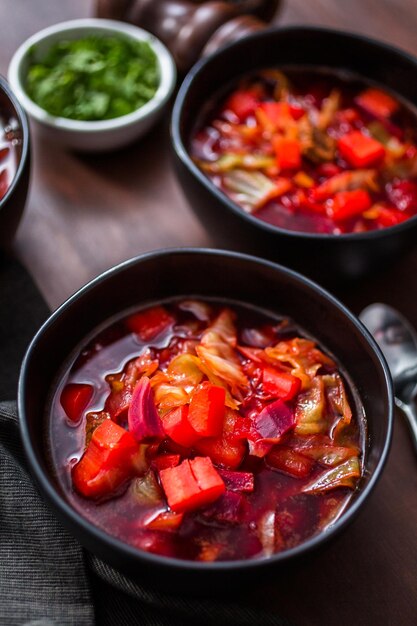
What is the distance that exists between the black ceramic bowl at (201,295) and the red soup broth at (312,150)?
0.33 metres

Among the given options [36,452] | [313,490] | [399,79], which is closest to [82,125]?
[399,79]

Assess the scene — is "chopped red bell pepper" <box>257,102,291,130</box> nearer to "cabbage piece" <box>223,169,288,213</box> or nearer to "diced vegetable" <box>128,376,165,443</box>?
"cabbage piece" <box>223,169,288,213</box>

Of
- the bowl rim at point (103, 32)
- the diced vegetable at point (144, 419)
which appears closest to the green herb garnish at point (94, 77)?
the bowl rim at point (103, 32)

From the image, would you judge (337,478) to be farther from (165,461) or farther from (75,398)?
(75,398)

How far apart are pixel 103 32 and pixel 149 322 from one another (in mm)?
1135

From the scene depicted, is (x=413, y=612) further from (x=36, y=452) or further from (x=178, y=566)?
(x=36, y=452)

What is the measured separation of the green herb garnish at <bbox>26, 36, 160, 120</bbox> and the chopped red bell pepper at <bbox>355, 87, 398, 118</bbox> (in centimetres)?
61

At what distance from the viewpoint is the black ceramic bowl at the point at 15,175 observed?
1.76 metres

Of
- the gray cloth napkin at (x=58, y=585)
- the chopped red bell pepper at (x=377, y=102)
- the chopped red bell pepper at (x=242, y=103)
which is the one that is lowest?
the gray cloth napkin at (x=58, y=585)

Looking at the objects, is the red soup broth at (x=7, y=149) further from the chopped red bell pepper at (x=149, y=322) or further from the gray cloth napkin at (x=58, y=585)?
the gray cloth napkin at (x=58, y=585)

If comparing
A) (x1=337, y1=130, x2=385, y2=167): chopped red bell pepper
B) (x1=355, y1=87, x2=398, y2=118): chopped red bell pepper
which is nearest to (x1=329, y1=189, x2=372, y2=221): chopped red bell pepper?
(x1=337, y1=130, x2=385, y2=167): chopped red bell pepper

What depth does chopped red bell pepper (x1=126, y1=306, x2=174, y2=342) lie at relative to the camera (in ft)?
5.62

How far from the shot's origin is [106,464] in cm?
144

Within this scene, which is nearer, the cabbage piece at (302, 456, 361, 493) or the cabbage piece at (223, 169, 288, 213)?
the cabbage piece at (302, 456, 361, 493)
